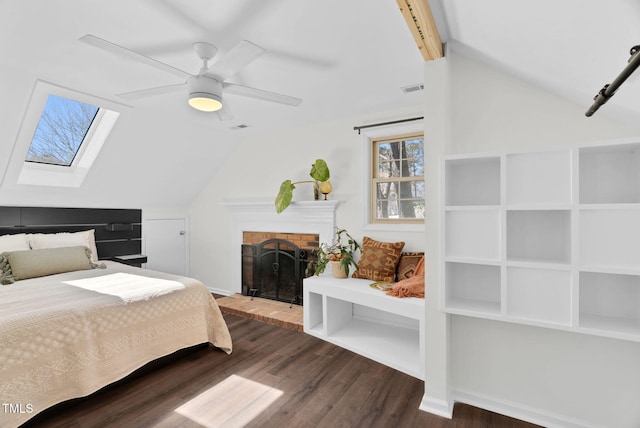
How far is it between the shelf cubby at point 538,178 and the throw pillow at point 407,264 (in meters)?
1.36

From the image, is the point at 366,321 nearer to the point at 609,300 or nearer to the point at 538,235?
the point at 538,235

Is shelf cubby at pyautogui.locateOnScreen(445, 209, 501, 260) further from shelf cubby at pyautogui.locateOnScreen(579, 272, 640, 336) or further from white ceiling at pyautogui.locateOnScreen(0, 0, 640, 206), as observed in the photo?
white ceiling at pyautogui.locateOnScreen(0, 0, 640, 206)

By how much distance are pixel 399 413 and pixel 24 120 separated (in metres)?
3.97

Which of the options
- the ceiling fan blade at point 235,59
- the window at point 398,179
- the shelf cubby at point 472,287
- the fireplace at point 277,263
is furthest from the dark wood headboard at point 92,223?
the shelf cubby at point 472,287

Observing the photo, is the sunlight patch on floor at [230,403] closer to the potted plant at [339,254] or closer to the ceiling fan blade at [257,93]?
the potted plant at [339,254]

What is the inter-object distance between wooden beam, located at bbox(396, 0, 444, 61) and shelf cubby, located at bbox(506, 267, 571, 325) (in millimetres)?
1352

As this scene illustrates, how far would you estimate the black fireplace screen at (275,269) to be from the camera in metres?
3.97

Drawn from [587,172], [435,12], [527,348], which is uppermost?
[435,12]

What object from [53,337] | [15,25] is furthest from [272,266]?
[15,25]

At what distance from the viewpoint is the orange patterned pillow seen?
315 cm

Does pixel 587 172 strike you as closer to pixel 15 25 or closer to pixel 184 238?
pixel 15 25

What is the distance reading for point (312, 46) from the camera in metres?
2.22

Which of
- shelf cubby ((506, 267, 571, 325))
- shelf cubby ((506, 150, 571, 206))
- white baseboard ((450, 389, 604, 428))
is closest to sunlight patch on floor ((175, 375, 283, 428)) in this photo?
white baseboard ((450, 389, 604, 428))

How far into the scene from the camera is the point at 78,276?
119 inches
